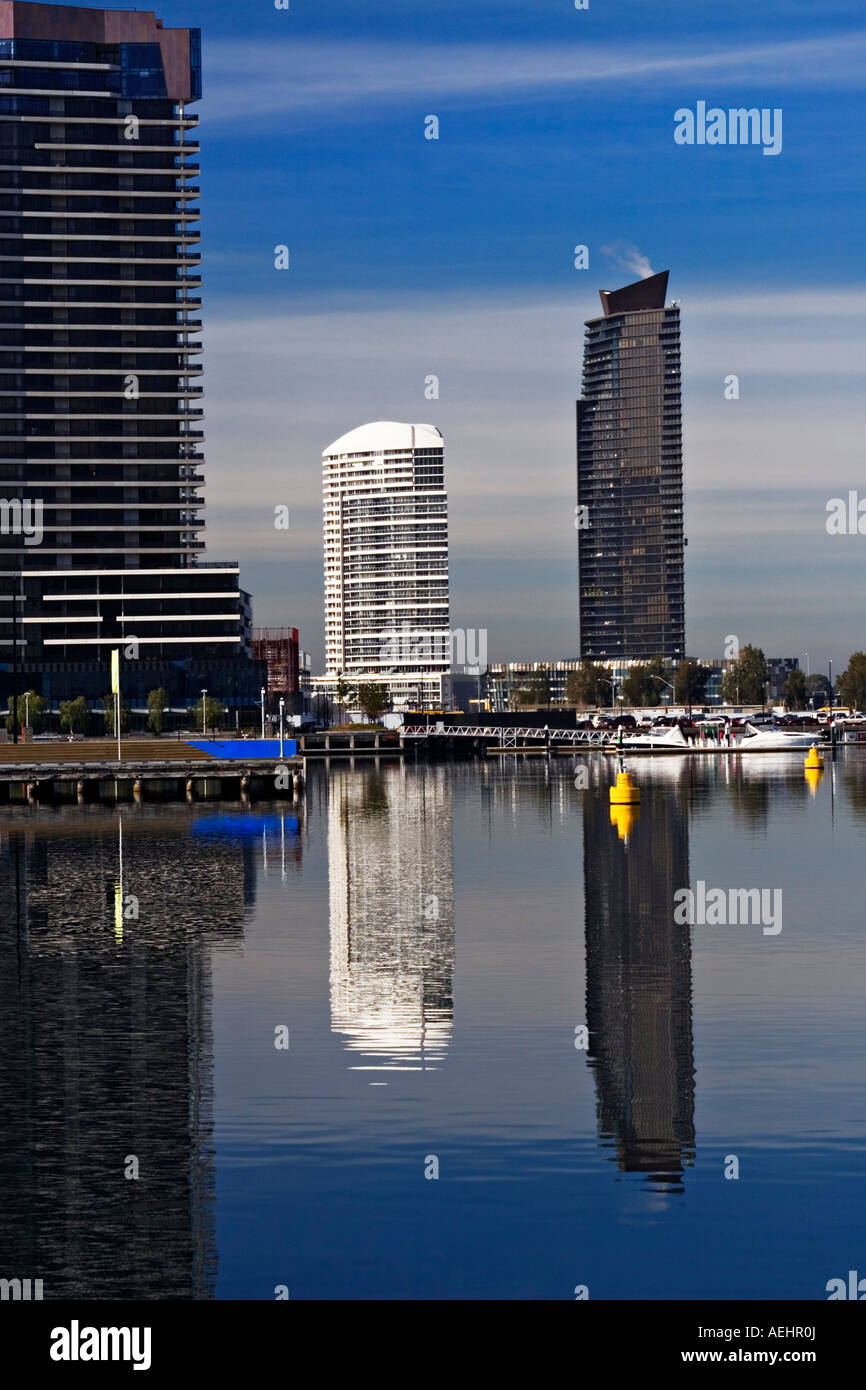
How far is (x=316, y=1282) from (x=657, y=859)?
2032 inches

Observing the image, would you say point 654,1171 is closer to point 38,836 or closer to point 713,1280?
point 713,1280

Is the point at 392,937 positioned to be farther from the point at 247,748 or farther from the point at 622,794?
the point at 247,748

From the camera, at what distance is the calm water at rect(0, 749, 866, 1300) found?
71.8 ft

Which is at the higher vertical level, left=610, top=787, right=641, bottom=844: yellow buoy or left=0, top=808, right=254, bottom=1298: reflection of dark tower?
left=0, top=808, right=254, bottom=1298: reflection of dark tower

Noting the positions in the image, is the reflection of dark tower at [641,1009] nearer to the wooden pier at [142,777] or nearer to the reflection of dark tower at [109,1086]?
the reflection of dark tower at [109,1086]

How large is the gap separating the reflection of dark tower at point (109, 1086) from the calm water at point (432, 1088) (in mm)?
79

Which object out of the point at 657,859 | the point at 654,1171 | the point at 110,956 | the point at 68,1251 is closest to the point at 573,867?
the point at 657,859

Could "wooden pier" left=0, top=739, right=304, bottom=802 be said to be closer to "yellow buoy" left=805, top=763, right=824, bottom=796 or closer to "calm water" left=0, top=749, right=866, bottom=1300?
"yellow buoy" left=805, top=763, right=824, bottom=796

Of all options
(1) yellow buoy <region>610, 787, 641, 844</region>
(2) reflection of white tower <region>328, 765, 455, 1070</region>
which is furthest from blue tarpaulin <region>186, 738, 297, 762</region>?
(1) yellow buoy <region>610, 787, 641, 844</region>

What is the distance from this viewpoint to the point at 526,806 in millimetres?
114000

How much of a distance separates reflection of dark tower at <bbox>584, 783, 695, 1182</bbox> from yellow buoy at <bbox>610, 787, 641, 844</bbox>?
43.1 ft

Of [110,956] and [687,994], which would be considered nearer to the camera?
[687,994]

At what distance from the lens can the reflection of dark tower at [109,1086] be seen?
2205cm

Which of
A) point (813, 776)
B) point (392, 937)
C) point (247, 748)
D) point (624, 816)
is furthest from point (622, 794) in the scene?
point (392, 937)
